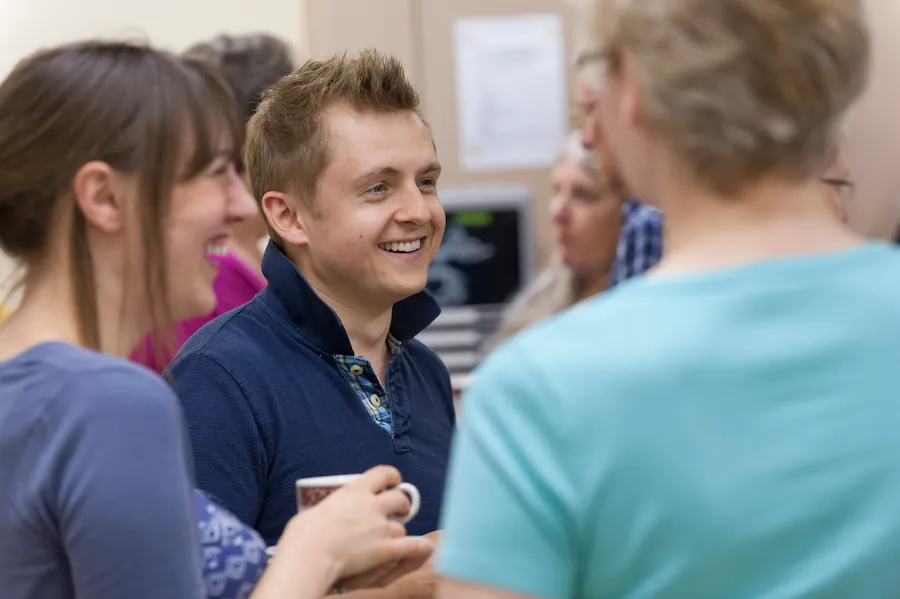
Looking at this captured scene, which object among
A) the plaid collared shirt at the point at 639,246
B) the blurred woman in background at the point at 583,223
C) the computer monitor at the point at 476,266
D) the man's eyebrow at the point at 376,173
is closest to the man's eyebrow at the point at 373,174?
the man's eyebrow at the point at 376,173

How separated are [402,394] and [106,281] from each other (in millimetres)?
563

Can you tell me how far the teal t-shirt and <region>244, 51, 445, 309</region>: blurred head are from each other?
31.6 inches

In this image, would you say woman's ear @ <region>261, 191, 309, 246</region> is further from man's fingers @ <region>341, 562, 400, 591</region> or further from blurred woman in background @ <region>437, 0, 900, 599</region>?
blurred woman in background @ <region>437, 0, 900, 599</region>

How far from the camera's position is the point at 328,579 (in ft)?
4.12

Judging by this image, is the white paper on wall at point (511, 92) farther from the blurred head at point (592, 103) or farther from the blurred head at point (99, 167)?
the blurred head at point (592, 103)

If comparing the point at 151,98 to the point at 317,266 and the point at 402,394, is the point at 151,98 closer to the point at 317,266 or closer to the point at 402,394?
the point at 317,266

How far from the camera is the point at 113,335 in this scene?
1.21 m

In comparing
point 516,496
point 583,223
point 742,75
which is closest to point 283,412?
point 516,496

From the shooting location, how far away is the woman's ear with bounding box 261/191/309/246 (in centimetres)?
168

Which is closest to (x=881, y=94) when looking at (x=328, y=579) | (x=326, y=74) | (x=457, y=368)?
(x=457, y=368)

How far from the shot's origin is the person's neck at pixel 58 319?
1.16 metres

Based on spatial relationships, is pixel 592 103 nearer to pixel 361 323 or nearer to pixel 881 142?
pixel 361 323

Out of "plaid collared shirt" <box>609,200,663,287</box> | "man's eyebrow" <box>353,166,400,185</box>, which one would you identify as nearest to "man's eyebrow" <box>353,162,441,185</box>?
"man's eyebrow" <box>353,166,400,185</box>

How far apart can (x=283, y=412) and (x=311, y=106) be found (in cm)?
44
